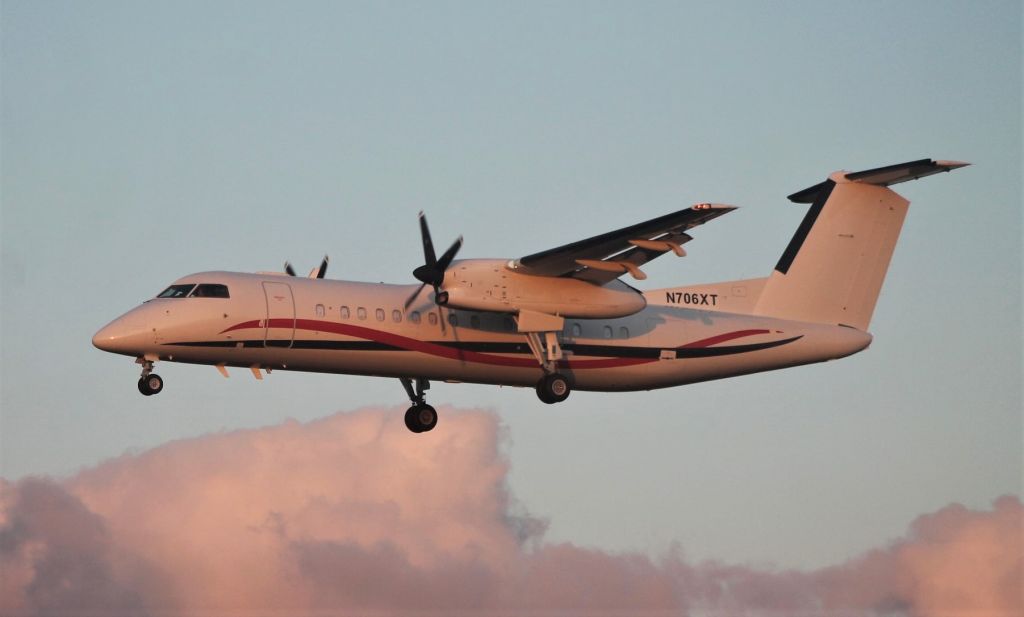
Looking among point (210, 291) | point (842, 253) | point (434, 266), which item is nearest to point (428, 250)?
point (434, 266)

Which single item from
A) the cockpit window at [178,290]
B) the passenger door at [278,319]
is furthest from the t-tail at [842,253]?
the cockpit window at [178,290]

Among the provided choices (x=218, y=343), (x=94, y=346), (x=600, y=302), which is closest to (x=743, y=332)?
(x=600, y=302)

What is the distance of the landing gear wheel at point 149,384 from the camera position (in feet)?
71.0

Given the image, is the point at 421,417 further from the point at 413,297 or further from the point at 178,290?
the point at 178,290

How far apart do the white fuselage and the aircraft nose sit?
2 centimetres

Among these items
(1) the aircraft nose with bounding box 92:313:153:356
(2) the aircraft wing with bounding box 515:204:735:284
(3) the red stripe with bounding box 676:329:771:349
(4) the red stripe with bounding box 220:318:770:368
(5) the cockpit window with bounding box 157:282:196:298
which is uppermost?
(2) the aircraft wing with bounding box 515:204:735:284

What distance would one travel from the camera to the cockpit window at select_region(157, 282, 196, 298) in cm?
2216

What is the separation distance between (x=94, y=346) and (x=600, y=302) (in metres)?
8.34

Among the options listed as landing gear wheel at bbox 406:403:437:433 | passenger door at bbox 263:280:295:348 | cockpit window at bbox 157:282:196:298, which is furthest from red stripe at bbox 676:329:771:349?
cockpit window at bbox 157:282:196:298

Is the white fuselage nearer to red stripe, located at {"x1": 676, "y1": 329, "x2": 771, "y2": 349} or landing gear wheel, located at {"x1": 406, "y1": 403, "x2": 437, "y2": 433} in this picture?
red stripe, located at {"x1": 676, "y1": 329, "x2": 771, "y2": 349}

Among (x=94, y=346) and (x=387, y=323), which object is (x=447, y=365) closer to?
(x=387, y=323)

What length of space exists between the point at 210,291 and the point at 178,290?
1.77 feet

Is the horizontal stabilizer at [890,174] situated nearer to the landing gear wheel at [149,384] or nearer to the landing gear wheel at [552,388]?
the landing gear wheel at [552,388]

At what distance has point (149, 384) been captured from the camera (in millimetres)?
21656
